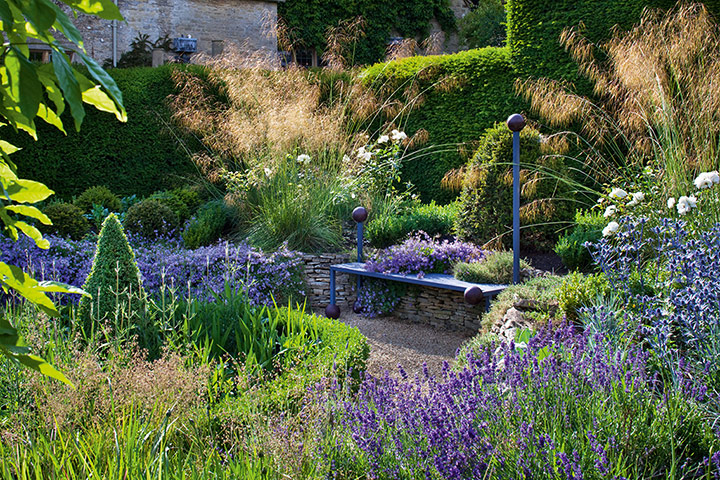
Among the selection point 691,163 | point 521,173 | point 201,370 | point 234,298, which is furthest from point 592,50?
point 201,370

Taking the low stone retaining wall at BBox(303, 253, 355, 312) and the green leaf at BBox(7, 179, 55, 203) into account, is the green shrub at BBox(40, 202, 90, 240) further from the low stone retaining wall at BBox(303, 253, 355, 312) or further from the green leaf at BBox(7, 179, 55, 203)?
the green leaf at BBox(7, 179, 55, 203)

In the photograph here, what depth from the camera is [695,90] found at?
4.62 meters

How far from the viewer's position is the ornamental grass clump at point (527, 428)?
1795mm

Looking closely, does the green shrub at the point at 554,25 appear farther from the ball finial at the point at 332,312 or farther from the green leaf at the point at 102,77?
the green leaf at the point at 102,77

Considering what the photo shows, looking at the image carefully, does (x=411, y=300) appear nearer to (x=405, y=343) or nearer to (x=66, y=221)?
(x=405, y=343)

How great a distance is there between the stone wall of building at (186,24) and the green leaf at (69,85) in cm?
1286

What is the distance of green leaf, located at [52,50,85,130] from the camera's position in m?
0.77

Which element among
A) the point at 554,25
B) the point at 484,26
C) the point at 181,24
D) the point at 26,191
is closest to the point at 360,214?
the point at 554,25

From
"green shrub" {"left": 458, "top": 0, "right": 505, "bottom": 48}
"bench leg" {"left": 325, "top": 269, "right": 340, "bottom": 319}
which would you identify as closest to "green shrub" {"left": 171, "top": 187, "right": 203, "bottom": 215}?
"bench leg" {"left": 325, "top": 269, "right": 340, "bottom": 319}

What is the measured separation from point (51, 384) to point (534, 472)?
74.0 inches

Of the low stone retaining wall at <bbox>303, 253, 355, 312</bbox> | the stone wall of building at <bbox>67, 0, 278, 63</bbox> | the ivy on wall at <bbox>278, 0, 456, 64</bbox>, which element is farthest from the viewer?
the ivy on wall at <bbox>278, 0, 456, 64</bbox>

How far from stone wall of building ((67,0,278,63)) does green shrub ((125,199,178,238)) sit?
6.66 meters

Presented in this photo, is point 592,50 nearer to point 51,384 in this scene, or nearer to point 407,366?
point 407,366

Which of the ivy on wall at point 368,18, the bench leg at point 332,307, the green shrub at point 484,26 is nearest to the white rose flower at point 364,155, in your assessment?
the bench leg at point 332,307
